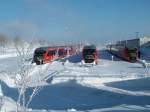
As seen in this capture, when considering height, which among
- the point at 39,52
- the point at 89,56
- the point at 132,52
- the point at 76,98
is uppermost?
the point at 39,52

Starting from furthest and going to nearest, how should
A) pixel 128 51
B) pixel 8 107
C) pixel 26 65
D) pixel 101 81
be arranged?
pixel 128 51 → pixel 101 81 → pixel 8 107 → pixel 26 65

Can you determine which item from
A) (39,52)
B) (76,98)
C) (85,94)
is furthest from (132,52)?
(76,98)

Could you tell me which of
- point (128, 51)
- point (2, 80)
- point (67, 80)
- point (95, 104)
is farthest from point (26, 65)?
point (128, 51)

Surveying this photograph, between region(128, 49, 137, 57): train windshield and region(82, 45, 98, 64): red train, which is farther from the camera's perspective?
region(128, 49, 137, 57): train windshield

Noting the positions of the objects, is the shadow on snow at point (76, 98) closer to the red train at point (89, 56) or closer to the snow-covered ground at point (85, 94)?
the snow-covered ground at point (85, 94)

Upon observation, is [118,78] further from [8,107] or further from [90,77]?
[8,107]

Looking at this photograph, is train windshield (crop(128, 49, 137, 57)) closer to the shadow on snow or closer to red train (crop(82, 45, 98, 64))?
red train (crop(82, 45, 98, 64))

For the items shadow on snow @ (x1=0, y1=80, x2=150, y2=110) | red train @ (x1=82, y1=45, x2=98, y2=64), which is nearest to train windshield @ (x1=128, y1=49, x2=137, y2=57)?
red train @ (x1=82, y1=45, x2=98, y2=64)

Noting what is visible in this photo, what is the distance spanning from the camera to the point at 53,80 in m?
25.3

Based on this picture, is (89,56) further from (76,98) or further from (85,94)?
(76,98)

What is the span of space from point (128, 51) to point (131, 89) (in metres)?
24.5

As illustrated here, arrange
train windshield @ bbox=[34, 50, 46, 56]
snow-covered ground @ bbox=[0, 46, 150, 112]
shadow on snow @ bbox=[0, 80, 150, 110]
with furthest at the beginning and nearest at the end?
train windshield @ bbox=[34, 50, 46, 56], shadow on snow @ bbox=[0, 80, 150, 110], snow-covered ground @ bbox=[0, 46, 150, 112]

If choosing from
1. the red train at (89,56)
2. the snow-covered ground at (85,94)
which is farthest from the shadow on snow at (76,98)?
the red train at (89,56)

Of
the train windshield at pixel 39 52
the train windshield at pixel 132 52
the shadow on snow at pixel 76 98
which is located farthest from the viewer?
the train windshield at pixel 132 52
